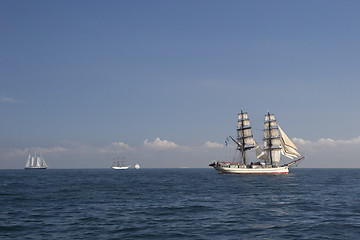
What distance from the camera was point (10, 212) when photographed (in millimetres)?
29766

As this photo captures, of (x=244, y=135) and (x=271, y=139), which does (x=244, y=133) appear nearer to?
(x=244, y=135)

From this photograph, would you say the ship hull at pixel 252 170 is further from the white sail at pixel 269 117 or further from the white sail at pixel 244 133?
the white sail at pixel 269 117

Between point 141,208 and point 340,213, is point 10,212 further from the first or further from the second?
point 340,213

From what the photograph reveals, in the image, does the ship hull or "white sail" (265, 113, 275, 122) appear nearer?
the ship hull

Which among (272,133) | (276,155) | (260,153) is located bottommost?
(276,155)

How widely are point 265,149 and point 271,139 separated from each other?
4974mm

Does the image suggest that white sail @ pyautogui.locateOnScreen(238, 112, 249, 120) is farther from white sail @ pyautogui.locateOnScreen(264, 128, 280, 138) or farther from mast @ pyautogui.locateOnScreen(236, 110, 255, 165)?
white sail @ pyautogui.locateOnScreen(264, 128, 280, 138)

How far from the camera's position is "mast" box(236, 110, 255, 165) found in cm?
13850

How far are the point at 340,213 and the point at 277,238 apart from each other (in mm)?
12428

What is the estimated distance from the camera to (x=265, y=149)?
137125mm

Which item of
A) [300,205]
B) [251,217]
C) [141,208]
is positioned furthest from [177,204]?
[300,205]

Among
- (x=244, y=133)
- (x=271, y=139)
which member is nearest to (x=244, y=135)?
(x=244, y=133)

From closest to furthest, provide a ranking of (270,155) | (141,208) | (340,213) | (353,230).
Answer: (353,230) < (340,213) < (141,208) < (270,155)

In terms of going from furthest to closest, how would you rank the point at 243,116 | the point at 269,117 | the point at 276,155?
the point at 243,116
the point at 269,117
the point at 276,155
